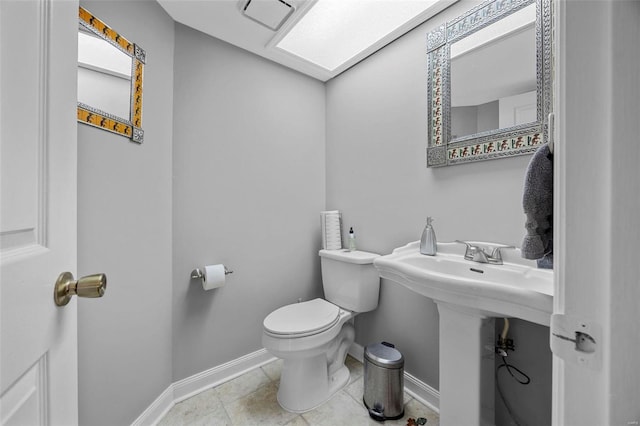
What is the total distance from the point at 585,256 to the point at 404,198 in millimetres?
1136

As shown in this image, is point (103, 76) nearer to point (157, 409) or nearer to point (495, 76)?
point (157, 409)

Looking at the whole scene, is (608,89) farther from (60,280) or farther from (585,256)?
(60,280)

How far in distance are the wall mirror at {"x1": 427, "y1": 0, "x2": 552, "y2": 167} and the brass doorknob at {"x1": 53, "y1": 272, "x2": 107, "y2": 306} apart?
1.39 m

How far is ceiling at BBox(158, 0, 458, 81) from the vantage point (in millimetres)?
1231

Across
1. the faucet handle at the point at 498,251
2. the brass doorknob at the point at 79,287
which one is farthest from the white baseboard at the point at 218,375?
the faucet handle at the point at 498,251

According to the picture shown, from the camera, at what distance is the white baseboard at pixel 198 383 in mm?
1191

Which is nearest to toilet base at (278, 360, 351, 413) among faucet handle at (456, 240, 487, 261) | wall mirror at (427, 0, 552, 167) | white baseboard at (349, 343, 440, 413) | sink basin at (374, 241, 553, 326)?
white baseboard at (349, 343, 440, 413)

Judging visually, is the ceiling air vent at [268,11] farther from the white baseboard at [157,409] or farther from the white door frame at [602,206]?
the white baseboard at [157,409]

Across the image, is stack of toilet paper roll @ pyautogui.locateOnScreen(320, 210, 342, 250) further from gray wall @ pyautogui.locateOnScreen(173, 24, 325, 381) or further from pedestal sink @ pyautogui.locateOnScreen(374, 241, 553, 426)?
pedestal sink @ pyautogui.locateOnScreen(374, 241, 553, 426)

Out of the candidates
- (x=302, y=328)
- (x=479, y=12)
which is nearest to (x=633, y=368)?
(x=302, y=328)

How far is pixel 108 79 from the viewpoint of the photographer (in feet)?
3.23

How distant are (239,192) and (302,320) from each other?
0.89m

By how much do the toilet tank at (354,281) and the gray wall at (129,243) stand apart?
982mm

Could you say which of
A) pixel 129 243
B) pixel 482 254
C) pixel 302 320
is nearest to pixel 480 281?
pixel 482 254
